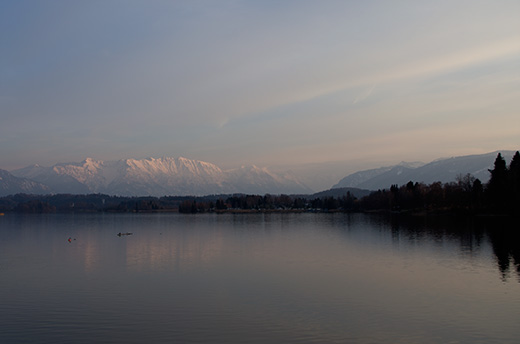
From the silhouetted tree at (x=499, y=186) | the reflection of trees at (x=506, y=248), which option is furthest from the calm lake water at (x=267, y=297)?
the silhouetted tree at (x=499, y=186)

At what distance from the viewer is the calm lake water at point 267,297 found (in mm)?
20953

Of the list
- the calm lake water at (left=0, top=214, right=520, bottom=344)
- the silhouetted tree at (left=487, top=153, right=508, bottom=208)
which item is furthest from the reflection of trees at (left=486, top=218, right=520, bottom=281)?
the silhouetted tree at (left=487, top=153, right=508, bottom=208)

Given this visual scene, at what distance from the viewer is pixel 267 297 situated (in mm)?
28234

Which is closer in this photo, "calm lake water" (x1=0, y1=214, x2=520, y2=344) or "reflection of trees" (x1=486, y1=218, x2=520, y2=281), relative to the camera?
"calm lake water" (x1=0, y1=214, x2=520, y2=344)

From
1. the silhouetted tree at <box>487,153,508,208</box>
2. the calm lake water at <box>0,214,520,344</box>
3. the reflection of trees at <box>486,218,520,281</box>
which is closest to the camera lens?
the calm lake water at <box>0,214,520,344</box>

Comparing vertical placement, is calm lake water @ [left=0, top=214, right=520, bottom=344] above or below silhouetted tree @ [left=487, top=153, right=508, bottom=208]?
below

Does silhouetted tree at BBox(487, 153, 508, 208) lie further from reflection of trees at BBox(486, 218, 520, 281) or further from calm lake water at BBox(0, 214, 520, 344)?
calm lake water at BBox(0, 214, 520, 344)

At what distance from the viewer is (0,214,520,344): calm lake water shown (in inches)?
825

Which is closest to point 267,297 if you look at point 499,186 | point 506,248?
point 506,248

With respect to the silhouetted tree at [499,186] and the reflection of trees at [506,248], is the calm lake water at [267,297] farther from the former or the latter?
the silhouetted tree at [499,186]

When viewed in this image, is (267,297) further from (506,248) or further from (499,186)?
(499,186)

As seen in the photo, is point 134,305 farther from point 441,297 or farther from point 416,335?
point 441,297

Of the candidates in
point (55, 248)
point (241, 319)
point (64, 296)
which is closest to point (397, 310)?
point (241, 319)

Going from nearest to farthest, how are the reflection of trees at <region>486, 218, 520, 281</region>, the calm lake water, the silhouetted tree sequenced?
1. the calm lake water
2. the reflection of trees at <region>486, 218, 520, 281</region>
3. the silhouetted tree
